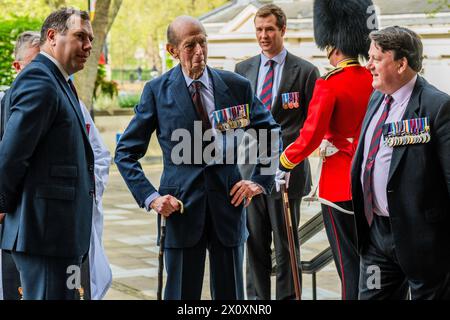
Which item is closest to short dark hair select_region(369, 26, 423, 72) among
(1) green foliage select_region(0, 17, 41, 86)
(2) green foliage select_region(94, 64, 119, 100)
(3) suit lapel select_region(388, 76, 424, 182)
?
(3) suit lapel select_region(388, 76, 424, 182)

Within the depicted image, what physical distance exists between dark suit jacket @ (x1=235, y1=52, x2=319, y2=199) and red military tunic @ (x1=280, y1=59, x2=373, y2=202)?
0.82 meters

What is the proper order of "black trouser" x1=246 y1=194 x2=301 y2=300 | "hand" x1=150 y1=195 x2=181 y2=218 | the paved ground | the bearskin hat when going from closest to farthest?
"hand" x1=150 y1=195 x2=181 y2=218 → the bearskin hat → "black trouser" x1=246 y1=194 x2=301 y2=300 → the paved ground

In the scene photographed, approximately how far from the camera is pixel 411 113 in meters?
5.14

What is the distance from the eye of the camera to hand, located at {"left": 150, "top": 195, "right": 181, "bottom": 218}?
217 inches

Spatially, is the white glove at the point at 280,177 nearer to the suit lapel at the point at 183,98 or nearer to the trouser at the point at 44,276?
the suit lapel at the point at 183,98

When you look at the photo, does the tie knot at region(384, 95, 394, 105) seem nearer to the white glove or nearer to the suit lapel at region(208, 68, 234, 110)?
the suit lapel at region(208, 68, 234, 110)

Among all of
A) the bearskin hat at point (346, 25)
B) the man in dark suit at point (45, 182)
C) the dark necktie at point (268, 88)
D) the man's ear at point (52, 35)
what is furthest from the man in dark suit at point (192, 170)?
the dark necktie at point (268, 88)

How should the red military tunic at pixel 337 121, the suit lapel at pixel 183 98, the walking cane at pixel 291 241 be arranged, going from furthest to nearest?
the walking cane at pixel 291 241
the red military tunic at pixel 337 121
the suit lapel at pixel 183 98

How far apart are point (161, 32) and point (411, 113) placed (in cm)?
3915

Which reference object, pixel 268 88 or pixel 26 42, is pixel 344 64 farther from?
pixel 26 42

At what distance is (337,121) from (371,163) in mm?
1231

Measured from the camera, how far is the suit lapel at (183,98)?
18.5ft
